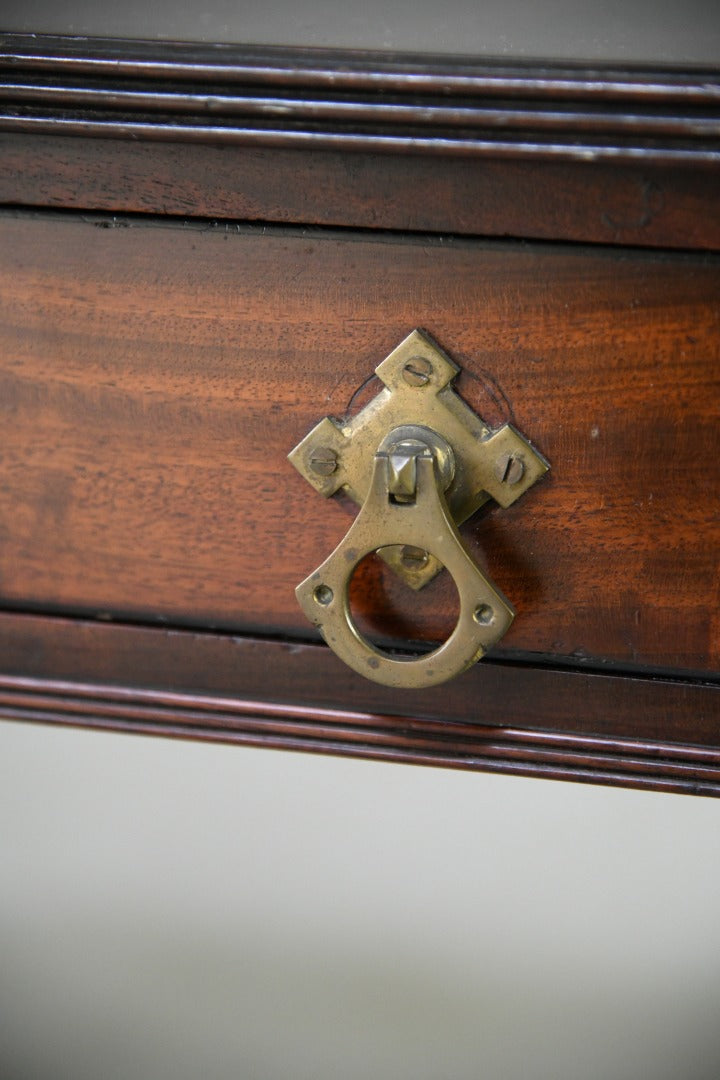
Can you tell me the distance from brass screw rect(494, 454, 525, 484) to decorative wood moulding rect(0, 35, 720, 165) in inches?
4.6

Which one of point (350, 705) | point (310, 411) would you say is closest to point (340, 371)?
point (310, 411)

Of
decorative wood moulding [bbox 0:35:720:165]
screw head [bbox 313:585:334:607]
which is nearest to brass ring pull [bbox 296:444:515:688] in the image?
screw head [bbox 313:585:334:607]

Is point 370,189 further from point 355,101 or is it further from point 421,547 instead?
point 421,547

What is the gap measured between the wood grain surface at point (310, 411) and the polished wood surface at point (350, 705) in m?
0.02

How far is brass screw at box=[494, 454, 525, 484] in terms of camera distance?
1.41 feet

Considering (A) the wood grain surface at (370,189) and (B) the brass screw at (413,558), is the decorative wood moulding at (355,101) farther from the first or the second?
(B) the brass screw at (413,558)

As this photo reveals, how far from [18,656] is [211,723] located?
10cm

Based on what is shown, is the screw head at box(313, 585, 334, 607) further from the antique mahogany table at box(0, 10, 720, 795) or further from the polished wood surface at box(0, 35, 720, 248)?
the polished wood surface at box(0, 35, 720, 248)

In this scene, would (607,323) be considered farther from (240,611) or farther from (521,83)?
(240,611)

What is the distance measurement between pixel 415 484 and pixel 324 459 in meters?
0.05

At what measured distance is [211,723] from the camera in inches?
20.1

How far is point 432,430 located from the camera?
43 cm

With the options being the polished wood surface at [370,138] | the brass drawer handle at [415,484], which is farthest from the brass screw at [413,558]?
the polished wood surface at [370,138]

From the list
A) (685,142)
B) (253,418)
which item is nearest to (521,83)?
(685,142)
